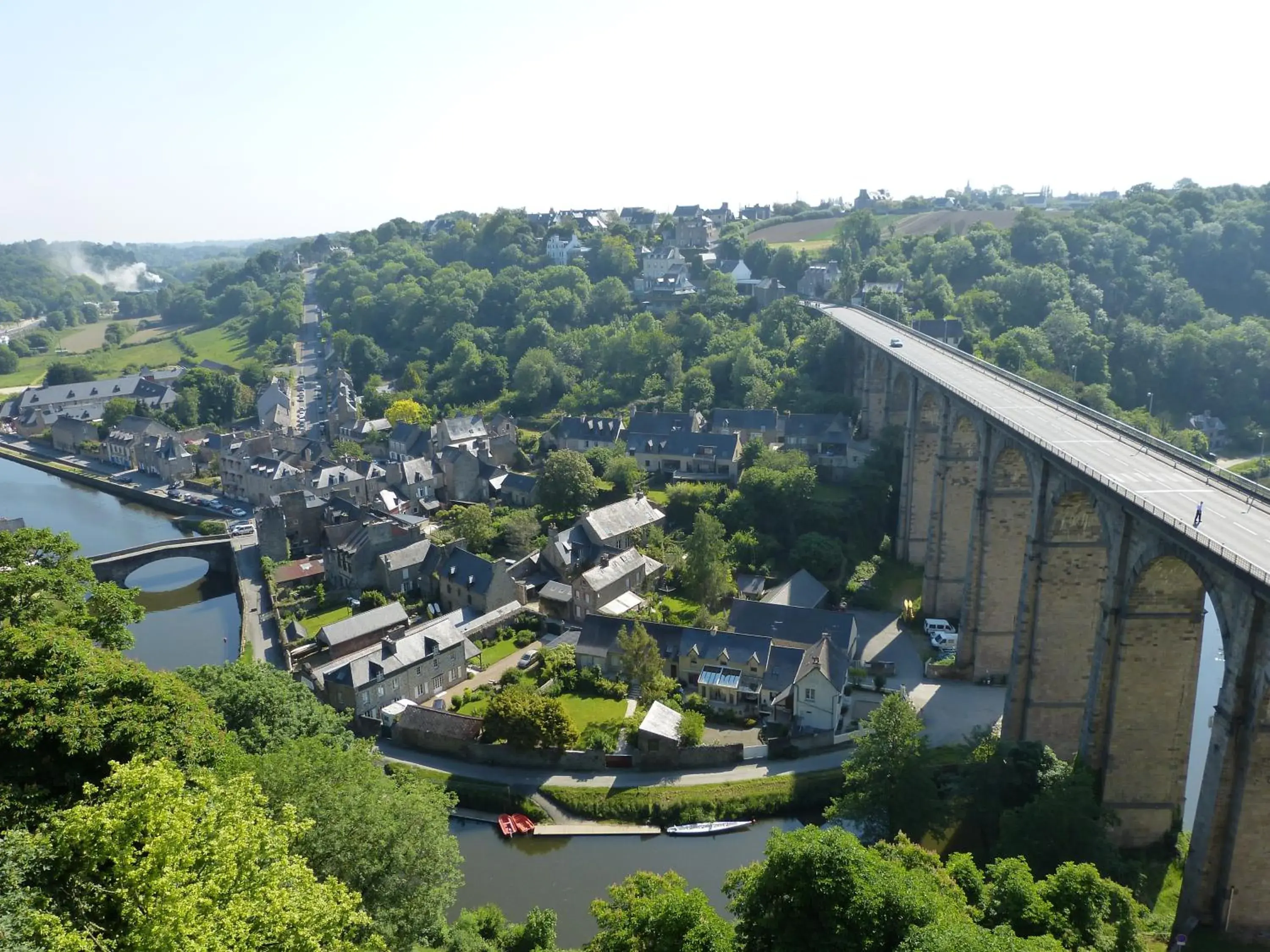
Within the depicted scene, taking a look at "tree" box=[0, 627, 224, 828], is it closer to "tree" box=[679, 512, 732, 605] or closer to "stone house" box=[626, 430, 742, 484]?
"tree" box=[679, 512, 732, 605]

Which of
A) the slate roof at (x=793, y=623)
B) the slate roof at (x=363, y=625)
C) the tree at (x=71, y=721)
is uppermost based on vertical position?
the tree at (x=71, y=721)

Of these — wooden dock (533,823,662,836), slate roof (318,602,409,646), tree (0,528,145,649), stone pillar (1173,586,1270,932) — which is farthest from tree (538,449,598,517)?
stone pillar (1173,586,1270,932)

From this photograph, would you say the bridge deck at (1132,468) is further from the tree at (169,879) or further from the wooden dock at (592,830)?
the tree at (169,879)

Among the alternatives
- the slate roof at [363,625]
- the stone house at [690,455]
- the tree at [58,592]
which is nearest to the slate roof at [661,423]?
the stone house at [690,455]

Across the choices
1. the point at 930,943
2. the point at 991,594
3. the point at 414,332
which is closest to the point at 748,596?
the point at 991,594

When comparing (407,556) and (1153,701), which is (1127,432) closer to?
(1153,701)
